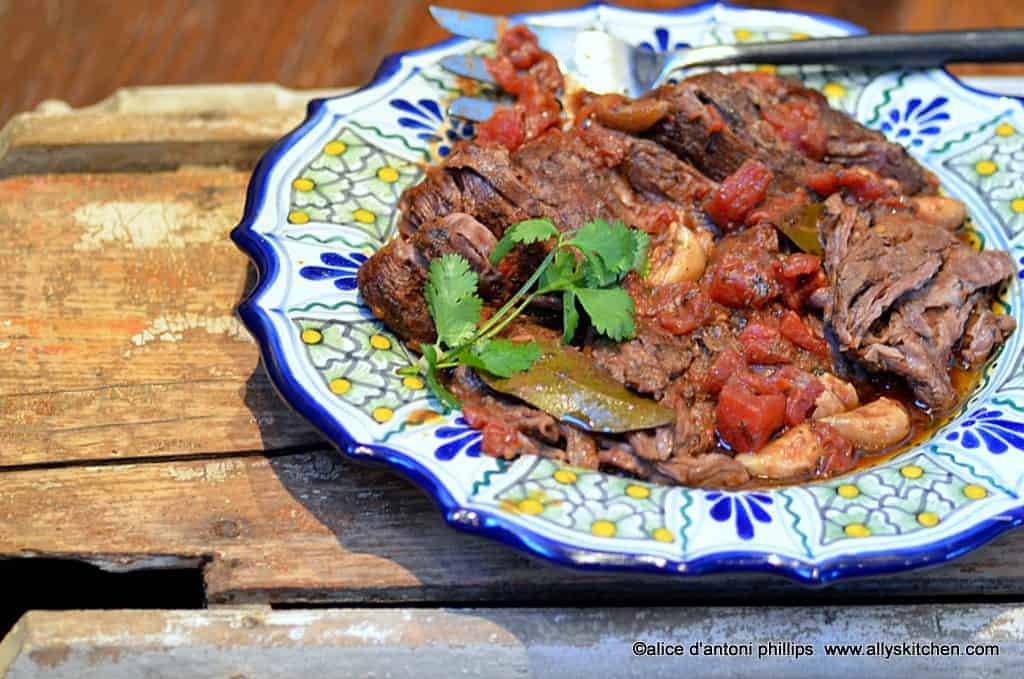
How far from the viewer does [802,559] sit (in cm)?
282

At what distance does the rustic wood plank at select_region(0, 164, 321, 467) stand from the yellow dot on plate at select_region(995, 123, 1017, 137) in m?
2.88

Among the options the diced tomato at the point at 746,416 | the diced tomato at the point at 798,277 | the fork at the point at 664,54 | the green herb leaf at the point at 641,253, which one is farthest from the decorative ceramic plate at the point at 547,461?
the green herb leaf at the point at 641,253

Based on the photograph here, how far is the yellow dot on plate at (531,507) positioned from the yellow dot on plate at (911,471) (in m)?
1.06

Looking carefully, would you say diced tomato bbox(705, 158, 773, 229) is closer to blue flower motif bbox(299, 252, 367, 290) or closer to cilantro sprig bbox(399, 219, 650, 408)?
cilantro sprig bbox(399, 219, 650, 408)

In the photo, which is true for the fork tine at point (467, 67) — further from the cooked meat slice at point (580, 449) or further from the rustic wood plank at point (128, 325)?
the cooked meat slice at point (580, 449)

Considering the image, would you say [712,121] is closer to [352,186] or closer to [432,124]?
[432,124]

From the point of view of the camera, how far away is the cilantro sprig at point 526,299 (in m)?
3.37

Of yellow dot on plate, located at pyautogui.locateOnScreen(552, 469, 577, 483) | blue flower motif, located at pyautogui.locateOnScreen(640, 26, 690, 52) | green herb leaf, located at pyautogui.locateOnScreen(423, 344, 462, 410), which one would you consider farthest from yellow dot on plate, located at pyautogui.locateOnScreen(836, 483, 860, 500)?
blue flower motif, located at pyautogui.locateOnScreen(640, 26, 690, 52)

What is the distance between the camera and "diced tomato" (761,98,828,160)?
4.17m

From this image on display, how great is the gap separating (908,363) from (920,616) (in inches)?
32.0

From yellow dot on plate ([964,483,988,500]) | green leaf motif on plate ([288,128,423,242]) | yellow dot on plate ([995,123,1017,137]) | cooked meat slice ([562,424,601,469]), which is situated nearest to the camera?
yellow dot on plate ([964,483,988,500])

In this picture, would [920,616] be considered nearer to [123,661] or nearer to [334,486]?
[334,486]

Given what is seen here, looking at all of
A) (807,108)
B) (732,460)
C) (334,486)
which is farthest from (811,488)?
(807,108)

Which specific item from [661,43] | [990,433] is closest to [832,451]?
[990,433]
